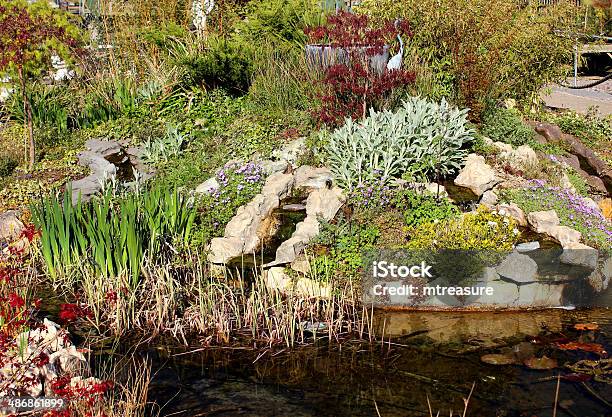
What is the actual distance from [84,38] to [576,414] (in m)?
9.35

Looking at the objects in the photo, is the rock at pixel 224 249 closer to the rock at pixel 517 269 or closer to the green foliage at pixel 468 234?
the green foliage at pixel 468 234

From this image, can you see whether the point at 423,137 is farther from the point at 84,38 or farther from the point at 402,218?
the point at 84,38

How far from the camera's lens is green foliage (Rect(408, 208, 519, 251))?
20.8 feet

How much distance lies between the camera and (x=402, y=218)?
6859 millimetres

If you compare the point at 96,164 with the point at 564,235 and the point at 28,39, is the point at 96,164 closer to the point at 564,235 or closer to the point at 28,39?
the point at 28,39

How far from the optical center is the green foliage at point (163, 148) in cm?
929

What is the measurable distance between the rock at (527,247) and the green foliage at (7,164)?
6.40 meters

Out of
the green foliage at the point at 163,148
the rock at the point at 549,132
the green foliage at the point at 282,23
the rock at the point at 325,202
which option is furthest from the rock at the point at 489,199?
the green foliage at the point at 282,23

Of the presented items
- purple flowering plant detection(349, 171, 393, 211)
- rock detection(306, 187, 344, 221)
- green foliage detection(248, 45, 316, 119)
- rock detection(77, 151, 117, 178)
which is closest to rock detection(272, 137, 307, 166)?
green foliage detection(248, 45, 316, 119)

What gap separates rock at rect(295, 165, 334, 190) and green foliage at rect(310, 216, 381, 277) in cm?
97

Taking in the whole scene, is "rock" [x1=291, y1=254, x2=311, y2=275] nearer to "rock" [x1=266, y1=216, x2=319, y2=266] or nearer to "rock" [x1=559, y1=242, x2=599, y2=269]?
"rock" [x1=266, y1=216, x2=319, y2=266]

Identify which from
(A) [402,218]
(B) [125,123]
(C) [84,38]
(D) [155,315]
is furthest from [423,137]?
(C) [84,38]

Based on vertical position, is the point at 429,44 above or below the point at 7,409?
above

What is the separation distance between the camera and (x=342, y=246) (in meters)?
6.52
